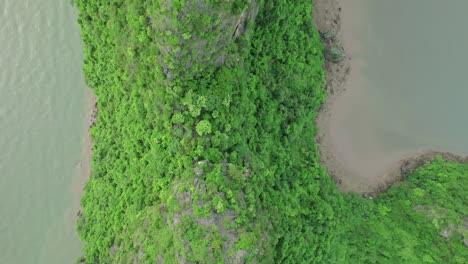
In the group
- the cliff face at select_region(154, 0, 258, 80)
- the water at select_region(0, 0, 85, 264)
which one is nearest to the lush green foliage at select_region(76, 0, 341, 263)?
the cliff face at select_region(154, 0, 258, 80)

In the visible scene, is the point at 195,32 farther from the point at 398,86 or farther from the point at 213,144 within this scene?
the point at 398,86

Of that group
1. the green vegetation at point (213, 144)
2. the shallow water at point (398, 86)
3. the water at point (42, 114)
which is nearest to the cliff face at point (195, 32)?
the green vegetation at point (213, 144)

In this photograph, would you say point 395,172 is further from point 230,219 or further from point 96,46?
point 96,46

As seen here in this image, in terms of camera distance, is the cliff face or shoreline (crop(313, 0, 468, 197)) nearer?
the cliff face

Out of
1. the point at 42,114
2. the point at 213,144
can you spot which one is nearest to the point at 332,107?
the point at 213,144

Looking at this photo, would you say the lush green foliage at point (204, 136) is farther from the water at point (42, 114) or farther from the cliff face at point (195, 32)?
the water at point (42, 114)

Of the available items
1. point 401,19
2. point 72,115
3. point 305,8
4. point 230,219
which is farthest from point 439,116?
point 72,115

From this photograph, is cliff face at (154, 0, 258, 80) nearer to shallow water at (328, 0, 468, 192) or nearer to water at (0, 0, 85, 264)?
shallow water at (328, 0, 468, 192)
